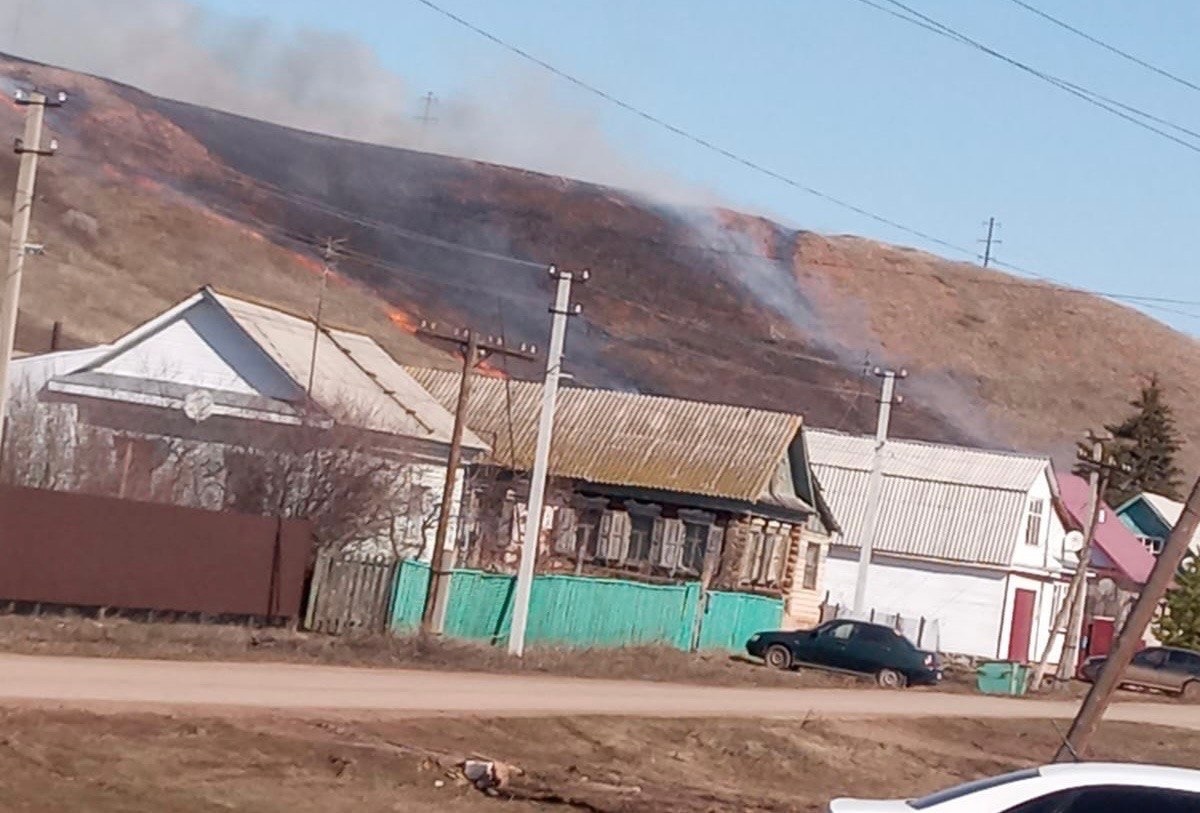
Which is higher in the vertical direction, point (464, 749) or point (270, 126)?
point (270, 126)

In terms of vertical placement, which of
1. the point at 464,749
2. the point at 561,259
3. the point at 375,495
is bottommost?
the point at 464,749

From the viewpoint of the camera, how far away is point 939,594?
222 feet

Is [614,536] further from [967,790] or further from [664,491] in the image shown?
[967,790]

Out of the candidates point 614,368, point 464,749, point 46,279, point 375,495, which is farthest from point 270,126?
point 464,749

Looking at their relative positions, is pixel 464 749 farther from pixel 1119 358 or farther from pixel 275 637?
pixel 1119 358

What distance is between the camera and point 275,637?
33.2 metres

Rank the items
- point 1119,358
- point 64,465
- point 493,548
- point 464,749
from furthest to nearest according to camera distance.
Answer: point 1119,358 → point 493,548 → point 64,465 → point 464,749

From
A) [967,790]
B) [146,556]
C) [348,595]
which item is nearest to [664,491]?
[348,595]

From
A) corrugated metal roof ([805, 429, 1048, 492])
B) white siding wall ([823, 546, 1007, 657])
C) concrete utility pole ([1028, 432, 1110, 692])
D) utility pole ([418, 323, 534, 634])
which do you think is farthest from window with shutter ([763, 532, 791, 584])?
utility pole ([418, 323, 534, 634])

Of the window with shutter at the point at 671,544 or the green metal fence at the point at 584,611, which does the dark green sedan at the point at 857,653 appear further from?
the window with shutter at the point at 671,544

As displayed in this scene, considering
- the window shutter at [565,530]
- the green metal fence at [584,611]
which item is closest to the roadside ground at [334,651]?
the green metal fence at [584,611]

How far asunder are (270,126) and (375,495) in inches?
4358

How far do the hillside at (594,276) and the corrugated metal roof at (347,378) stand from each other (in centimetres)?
4889

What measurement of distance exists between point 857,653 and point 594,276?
92.0 m
